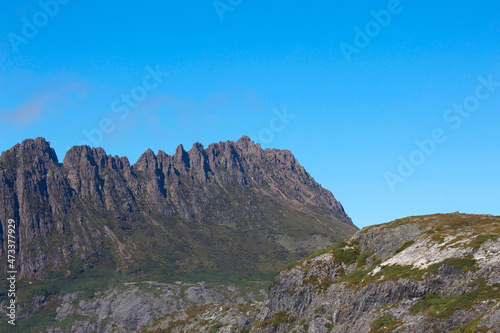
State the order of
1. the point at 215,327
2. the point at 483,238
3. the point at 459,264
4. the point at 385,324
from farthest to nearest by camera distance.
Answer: the point at 215,327, the point at 483,238, the point at 459,264, the point at 385,324

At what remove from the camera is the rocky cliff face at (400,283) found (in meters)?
89.7

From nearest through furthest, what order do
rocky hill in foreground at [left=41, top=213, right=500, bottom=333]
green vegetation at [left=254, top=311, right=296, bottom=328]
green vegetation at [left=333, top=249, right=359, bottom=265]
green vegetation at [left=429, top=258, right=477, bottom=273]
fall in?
rocky hill in foreground at [left=41, top=213, right=500, bottom=333] < green vegetation at [left=429, top=258, right=477, bottom=273] < green vegetation at [left=254, top=311, right=296, bottom=328] < green vegetation at [left=333, top=249, right=359, bottom=265]

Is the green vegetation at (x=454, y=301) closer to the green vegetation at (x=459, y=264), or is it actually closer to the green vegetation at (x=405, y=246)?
the green vegetation at (x=459, y=264)

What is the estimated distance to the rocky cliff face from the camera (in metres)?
89.7

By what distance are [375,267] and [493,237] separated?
2735 centimetres

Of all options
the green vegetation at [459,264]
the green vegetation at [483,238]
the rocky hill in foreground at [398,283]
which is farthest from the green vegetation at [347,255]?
the green vegetation at [483,238]

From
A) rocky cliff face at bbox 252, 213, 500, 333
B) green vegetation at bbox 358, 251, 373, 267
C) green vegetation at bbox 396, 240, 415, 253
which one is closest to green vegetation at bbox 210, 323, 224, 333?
rocky cliff face at bbox 252, 213, 500, 333

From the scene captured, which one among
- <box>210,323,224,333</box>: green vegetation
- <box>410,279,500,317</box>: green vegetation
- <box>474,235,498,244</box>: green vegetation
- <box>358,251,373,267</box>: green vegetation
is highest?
<box>210,323,224,333</box>: green vegetation

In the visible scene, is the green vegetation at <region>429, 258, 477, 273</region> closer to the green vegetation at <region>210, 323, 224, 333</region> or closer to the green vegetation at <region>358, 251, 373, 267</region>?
the green vegetation at <region>358, 251, 373, 267</region>

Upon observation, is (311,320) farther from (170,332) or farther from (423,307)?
(170,332)

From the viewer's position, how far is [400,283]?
102 metres

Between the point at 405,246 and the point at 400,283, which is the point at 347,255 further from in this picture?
the point at 400,283

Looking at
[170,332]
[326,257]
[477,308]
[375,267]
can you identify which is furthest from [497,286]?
[170,332]

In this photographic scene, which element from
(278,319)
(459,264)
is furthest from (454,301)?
(278,319)
